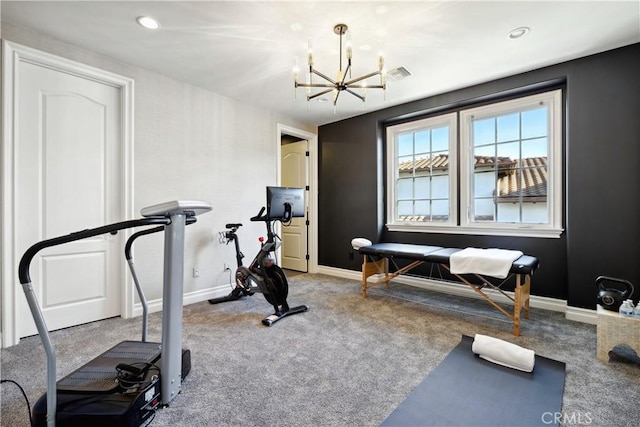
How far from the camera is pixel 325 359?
86.2 inches

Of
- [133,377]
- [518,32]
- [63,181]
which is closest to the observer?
[133,377]

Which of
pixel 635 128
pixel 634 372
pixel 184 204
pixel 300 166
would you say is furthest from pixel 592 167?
pixel 300 166

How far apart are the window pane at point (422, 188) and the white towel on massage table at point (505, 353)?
7.82 feet

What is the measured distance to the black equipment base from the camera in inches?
53.1

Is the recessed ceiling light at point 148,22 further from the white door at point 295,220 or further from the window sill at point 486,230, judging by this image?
the window sill at point 486,230

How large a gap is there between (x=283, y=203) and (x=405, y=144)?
2364 mm

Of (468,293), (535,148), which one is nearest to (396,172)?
(535,148)

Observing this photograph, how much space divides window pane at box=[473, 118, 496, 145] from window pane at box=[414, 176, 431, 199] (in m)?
0.79

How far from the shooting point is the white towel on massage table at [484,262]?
267 centimetres

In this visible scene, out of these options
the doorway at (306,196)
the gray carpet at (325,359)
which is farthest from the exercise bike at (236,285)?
the doorway at (306,196)

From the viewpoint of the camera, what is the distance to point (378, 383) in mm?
1879

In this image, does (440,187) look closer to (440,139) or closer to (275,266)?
(440,139)

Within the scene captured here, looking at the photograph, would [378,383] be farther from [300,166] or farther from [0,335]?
[300,166]

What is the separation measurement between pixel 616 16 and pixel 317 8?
7.68 ft
